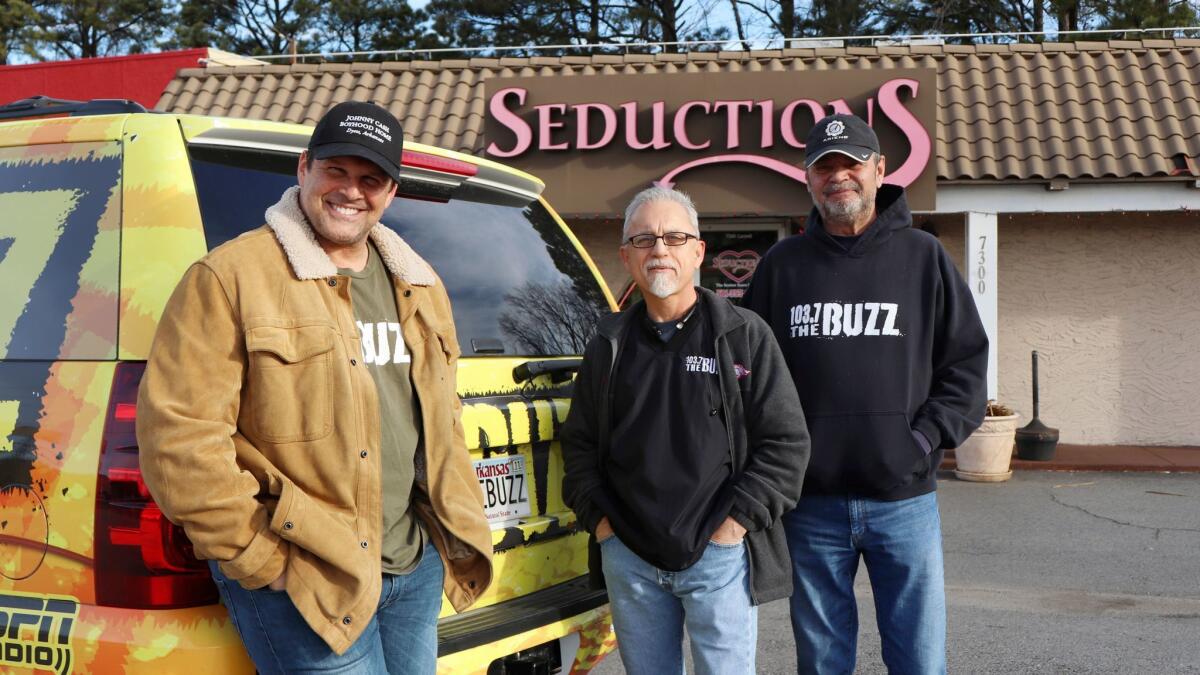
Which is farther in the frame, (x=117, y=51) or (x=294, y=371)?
(x=117, y=51)

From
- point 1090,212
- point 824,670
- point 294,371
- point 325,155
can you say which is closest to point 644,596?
point 824,670

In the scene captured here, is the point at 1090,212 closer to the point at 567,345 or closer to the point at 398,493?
the point at 567,345

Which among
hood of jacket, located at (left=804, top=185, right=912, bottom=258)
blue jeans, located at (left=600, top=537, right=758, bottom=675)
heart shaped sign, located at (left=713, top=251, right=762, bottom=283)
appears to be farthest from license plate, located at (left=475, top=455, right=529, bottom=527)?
heart shaped sign, located at (left=713, top=251, right=762, bottom=283)

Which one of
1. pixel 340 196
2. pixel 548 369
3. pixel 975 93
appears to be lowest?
pixel 548 369

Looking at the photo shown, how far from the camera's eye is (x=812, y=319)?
3172 millimetres

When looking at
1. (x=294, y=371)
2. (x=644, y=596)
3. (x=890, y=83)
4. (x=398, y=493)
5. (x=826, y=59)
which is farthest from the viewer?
(x=826, y=59)

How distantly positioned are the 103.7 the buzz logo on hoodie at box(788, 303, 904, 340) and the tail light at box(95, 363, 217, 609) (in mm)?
1727

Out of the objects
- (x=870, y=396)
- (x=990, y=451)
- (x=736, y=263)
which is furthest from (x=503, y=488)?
(x=736, y=263)

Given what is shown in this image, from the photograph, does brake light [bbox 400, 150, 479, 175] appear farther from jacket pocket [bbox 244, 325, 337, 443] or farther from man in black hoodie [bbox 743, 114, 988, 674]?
man in black hoodie [bbox 743, 114, 988, 674]

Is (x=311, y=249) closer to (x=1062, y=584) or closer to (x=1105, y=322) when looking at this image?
(x=1062, y=584)

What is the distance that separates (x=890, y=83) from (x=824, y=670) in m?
8.31

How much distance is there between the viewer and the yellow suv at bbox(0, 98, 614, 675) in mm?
2377

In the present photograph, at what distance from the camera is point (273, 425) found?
221 cm

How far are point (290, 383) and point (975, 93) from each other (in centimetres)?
1041
